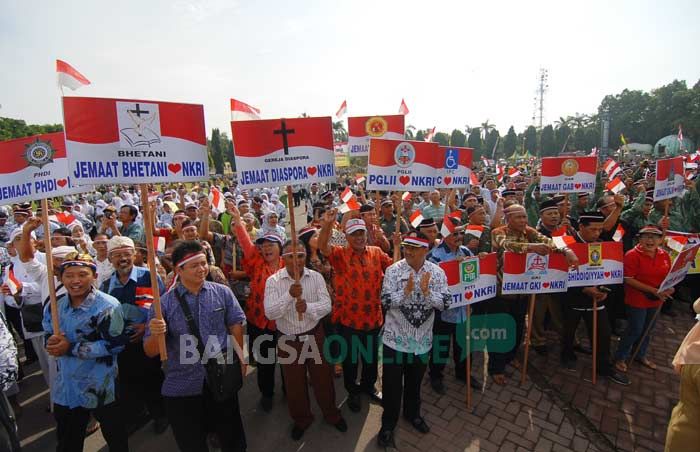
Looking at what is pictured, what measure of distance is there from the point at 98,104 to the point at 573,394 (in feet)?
18.9

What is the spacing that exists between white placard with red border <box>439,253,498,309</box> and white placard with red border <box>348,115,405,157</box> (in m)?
3.36

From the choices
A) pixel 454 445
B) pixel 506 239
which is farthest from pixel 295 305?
pixel 506 239

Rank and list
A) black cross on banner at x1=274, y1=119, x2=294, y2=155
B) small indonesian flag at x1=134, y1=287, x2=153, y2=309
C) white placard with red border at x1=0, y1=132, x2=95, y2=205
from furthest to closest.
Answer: black cross on banner at x1=274, y1=119, x2=294, y2=155 < small indonesian flag at x1=134, y1=287, x2=153, y2=309 < white placard with red border at x1=0, y1=132, x2=95, y2=205

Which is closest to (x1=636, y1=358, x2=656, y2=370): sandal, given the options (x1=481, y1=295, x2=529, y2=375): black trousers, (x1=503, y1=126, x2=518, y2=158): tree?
(x1=481, y1=295, x2=529, y2=375): black trousers

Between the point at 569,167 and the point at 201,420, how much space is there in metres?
7.29

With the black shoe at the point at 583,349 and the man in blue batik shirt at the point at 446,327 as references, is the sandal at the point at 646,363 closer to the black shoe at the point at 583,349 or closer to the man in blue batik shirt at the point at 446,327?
the black shoe at the point at 583,349

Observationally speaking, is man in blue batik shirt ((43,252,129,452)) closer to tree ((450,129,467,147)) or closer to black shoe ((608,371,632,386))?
black shoe ((608,371,632,386))

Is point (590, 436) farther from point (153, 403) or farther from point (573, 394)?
point (153, 403)

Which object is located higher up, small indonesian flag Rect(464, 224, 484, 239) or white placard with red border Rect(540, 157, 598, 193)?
white placard with red border Rect(540, 157, 598, 193)

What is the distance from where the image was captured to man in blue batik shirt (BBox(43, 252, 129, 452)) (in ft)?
9.26

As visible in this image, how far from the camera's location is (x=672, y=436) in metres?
2.39

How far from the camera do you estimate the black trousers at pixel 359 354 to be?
13.3 feet

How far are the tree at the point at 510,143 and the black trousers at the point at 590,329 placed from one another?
66.8 metres

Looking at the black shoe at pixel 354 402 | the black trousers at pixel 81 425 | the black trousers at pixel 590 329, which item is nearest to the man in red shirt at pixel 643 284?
the black trousers at pixel 590 329
